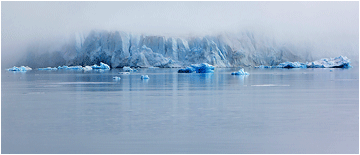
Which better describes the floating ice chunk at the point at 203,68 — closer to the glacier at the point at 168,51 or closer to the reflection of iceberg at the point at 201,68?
the reflection of iceberg at the point at 201,68

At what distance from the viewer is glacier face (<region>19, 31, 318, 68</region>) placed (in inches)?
2168

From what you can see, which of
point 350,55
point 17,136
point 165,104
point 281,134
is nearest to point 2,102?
point 165,104

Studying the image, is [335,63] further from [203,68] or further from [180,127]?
[180,127]

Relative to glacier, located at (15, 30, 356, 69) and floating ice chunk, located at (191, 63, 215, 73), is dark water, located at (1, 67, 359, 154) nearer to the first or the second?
floating ice chunk, located at (191, 63, 215, 73)

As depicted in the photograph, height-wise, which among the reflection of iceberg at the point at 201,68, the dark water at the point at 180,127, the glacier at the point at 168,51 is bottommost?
the dark water at the point at 180,127

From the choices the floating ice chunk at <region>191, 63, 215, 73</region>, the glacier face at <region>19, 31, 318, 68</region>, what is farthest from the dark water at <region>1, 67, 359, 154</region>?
the glacier face at <region>19, 31, 318, 68</region>

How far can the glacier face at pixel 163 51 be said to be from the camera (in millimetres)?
55062

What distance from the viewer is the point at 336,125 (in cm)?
618

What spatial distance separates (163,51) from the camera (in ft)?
188

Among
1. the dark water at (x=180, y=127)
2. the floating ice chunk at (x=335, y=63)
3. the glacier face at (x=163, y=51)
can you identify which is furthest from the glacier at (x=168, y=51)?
the dark water at (x=180, y=127)

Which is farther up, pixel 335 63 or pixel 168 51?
A: pixel 168 51

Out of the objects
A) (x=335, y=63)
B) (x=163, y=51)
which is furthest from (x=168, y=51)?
(x=335, y=63)

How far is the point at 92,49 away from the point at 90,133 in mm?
56503

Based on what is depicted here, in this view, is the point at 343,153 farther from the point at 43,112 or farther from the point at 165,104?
the point at 43,112
